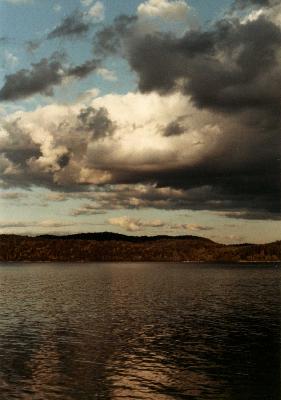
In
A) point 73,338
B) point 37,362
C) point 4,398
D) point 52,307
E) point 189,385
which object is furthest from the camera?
point 52,307

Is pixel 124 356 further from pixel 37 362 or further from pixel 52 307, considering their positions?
pixel 52 307

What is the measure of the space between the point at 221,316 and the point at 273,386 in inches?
1598

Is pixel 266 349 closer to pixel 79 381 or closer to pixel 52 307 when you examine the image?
pixel 79 381

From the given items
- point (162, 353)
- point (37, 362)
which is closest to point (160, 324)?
point (162, 353)

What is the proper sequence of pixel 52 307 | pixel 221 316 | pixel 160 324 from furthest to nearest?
1. pixel 52 307
2. pixel 221 316
3. pixel 160 324

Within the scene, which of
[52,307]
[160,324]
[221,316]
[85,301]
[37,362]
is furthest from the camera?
[85,301]

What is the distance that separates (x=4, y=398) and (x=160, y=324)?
124 feet

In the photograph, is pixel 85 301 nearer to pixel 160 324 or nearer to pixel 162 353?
pixel 160 324

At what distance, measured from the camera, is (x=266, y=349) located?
54.7m

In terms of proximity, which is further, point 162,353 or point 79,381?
point 162,353

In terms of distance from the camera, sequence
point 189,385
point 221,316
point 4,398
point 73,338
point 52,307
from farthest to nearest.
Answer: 1. point 52,307
2. point 221,316
3. point 73,338
4. point 189,385
5. point 4,398

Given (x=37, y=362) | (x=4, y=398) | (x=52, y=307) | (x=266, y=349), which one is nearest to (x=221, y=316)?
(x=266, y=349)

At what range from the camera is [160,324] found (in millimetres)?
71938

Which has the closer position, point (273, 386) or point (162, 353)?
point (273, 386)
